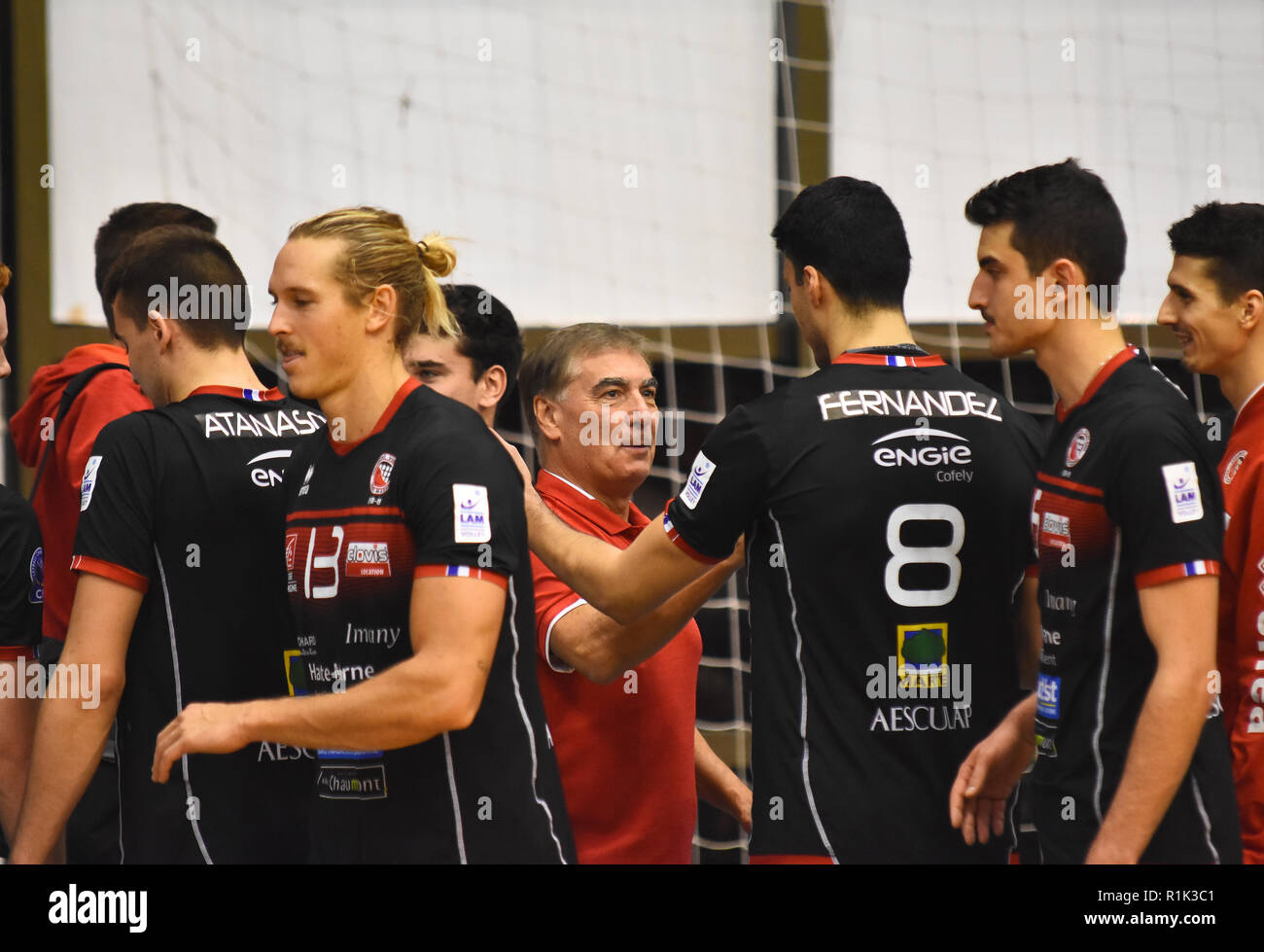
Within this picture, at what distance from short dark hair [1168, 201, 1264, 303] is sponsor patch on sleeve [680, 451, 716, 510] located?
4.39 feet

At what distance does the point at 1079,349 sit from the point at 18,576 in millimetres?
2283

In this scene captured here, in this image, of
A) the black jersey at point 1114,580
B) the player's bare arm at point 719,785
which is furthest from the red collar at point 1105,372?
the player's bare arm at point 719,785

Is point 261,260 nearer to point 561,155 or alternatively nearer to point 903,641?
point 561,155

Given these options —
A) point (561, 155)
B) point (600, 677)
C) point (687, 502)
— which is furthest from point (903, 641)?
point (561, 155)

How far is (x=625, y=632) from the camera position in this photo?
9.30 feet

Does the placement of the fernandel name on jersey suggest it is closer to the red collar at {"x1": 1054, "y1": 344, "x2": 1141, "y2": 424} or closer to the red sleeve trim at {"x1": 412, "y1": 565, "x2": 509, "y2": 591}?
the red collar at {"x1": 1054, "y1": 344, "x2": 1141, "y2": 424}

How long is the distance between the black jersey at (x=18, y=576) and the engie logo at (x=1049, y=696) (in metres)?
2.16

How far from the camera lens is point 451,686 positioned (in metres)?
2.25

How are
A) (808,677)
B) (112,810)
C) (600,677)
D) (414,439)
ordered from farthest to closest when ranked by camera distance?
(112,810), (600,677), (808,677), (414,439)

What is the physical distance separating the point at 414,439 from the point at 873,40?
3.69 m

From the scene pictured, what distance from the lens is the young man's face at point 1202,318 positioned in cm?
310

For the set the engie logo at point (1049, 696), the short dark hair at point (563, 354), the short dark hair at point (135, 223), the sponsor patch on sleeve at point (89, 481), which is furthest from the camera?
the short dark hair at point (135, 223)

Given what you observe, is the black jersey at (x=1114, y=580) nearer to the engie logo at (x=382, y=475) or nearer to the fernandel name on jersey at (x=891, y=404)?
the fernandel name on jersey at (x=891, y=404)

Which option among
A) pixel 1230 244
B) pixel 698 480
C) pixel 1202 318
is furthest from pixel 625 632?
pixel 1230 244
